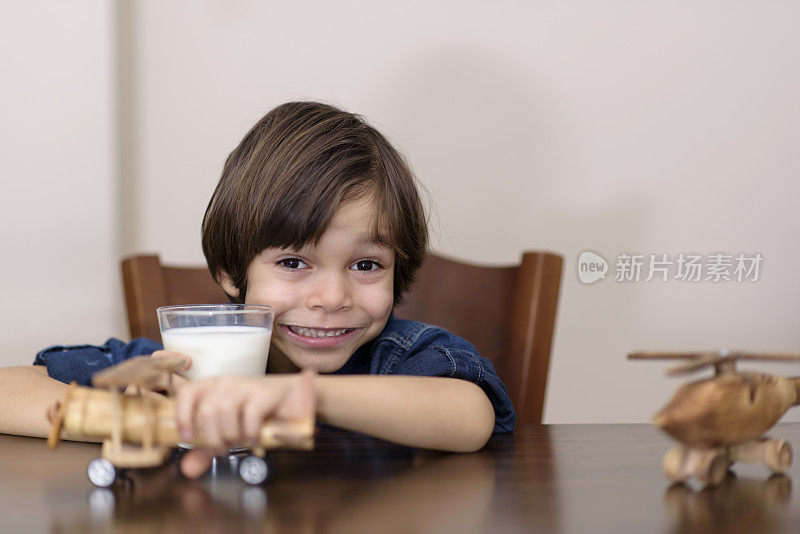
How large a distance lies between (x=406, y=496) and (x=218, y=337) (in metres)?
0.23

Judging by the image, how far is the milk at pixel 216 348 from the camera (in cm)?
66

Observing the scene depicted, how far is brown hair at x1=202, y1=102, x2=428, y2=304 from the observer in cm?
89

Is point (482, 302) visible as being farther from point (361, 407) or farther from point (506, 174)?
point (361, 407)

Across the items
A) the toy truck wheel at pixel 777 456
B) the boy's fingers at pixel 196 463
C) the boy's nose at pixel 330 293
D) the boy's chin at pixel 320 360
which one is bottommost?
the boy's chin at pixel 320 360

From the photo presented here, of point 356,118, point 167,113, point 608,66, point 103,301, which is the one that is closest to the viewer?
point 356,118

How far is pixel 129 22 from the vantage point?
5.13 ft

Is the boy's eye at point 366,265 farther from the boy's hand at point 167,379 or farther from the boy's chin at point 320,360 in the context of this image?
the boy's hand at point 167,379

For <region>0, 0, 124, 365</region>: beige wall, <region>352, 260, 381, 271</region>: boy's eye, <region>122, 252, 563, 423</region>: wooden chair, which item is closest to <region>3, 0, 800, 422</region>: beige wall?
<region>0, 0, 124, 365</region>: beige wall

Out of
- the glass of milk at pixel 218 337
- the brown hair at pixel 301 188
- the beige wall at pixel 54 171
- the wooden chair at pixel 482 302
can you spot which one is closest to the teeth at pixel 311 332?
the brown hair at pixel 301 188

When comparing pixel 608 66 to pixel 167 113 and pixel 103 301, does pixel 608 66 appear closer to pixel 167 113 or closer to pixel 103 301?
pixel 167 113

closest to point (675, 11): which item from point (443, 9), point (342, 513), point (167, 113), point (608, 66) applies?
point (608, 66)

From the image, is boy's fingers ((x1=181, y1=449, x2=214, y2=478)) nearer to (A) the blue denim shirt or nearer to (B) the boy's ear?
(A) the blue denim shirt

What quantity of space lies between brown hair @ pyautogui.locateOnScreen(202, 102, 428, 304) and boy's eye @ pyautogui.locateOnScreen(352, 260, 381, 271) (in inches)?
1.3

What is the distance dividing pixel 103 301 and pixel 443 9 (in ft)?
3.11
